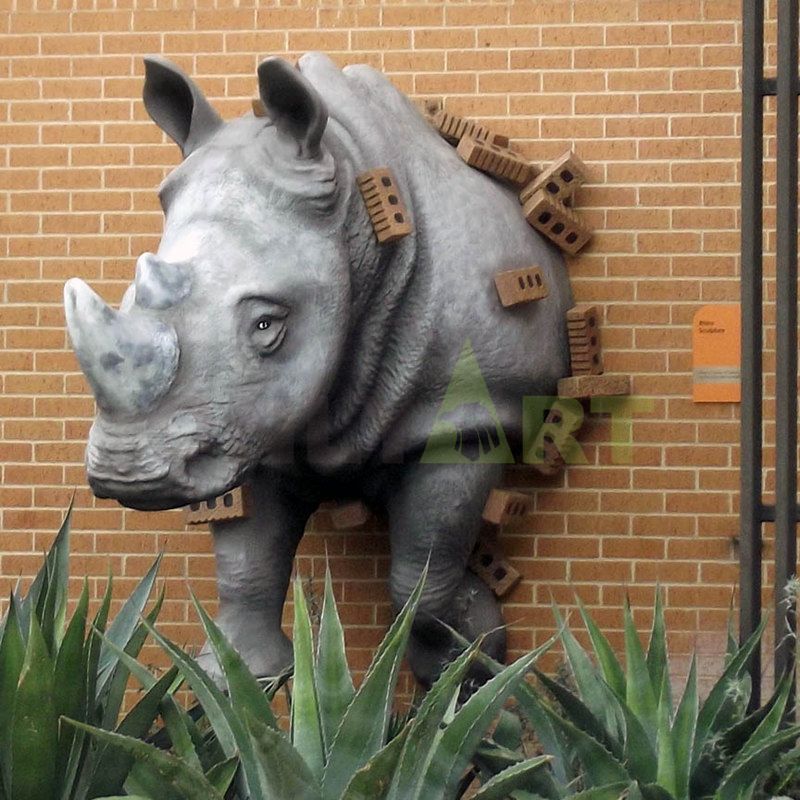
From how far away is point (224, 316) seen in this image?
16.7ft

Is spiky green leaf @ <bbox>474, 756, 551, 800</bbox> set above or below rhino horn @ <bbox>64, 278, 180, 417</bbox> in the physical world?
below

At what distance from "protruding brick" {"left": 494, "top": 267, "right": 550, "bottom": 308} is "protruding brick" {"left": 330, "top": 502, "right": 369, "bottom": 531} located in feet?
3.25

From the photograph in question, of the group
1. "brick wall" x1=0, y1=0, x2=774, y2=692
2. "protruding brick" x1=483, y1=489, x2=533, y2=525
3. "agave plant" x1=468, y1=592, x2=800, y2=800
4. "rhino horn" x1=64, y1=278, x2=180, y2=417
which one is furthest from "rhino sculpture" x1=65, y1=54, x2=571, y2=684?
"agave plant" x1=468, y1=592, x2=800, y2=800

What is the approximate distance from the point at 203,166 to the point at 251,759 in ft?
7.54

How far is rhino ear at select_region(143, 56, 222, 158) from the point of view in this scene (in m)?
5.60

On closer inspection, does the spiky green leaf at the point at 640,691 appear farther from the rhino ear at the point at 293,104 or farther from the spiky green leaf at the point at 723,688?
the rhino ear at the point at 293,104

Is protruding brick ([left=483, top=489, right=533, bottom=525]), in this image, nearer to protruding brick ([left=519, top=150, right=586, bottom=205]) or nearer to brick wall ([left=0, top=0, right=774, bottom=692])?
brick wall ([left=0, top=0, right=774, bottom=692])

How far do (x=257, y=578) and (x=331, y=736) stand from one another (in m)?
2.21

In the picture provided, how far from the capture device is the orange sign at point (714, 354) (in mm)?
6406

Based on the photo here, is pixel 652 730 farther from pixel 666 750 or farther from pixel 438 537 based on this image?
pixel 438 537

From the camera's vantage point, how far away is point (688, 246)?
643cm

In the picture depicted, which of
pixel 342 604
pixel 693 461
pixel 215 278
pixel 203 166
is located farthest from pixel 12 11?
pixel 693 461

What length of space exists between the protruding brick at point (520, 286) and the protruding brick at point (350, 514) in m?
0.99

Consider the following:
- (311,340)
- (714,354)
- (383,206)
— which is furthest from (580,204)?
(311,340)
